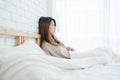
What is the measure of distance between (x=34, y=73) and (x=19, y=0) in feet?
3.44

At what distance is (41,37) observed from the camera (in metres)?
2.25

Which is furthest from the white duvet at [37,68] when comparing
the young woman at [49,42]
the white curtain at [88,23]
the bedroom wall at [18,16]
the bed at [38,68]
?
the white curtain at [88,23]

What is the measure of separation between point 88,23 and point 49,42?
47.7 inches

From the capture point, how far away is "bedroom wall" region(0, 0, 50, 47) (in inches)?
59.9

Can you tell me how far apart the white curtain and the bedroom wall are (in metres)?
0.79

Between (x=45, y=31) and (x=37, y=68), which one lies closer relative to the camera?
(x=37, y=68)

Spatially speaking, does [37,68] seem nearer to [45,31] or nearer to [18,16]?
[18,16]

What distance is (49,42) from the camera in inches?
85.7

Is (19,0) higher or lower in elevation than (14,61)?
higher

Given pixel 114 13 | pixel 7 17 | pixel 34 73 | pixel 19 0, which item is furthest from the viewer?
pixel 114 13

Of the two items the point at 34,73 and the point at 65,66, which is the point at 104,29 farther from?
the point at 34,73

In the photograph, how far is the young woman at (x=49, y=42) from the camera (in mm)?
2111

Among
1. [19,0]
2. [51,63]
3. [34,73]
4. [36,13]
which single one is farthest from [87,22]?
[34,73]

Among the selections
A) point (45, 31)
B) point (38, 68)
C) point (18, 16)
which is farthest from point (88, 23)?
point (38, 68)
